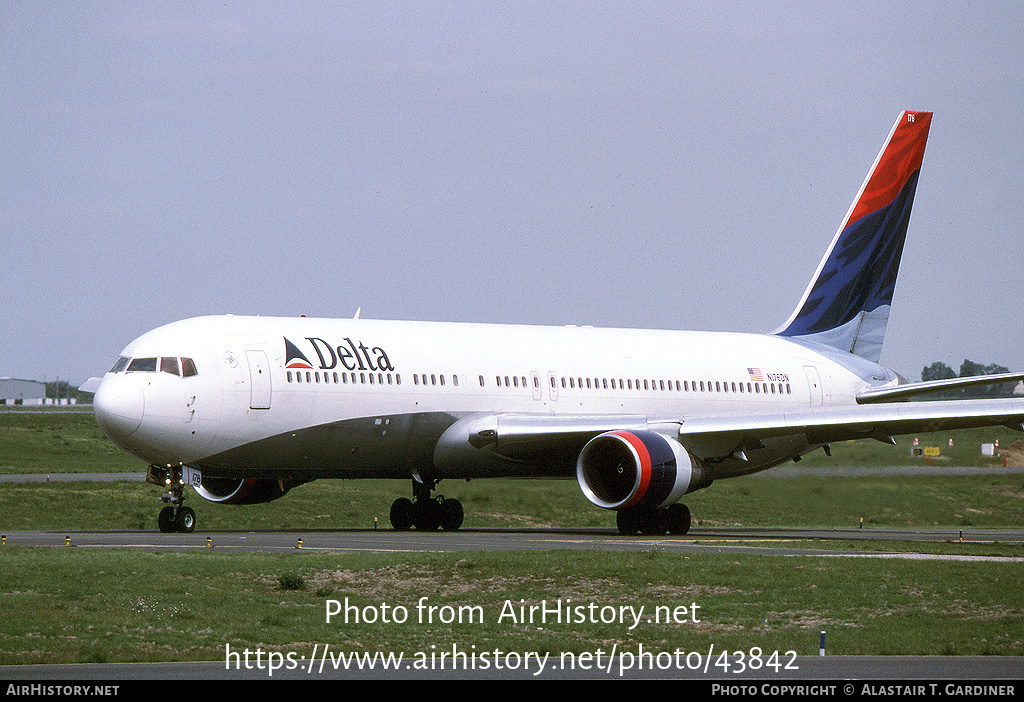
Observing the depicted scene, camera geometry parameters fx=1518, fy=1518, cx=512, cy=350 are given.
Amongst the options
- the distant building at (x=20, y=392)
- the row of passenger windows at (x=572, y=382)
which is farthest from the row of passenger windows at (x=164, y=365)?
the distant building at (x=20, y=392)

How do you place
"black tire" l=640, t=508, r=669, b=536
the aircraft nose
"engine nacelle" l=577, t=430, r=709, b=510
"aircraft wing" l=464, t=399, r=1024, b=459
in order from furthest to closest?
"black tire" l=640, t=508, r=669, b=536 < "aircraft wing" l=464, t=399, r=1024, b=459 < "engine nacelle" l=577, t=430, r=709, b=510 < the aircraft nose

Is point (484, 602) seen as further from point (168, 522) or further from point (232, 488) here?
point (232, 488)

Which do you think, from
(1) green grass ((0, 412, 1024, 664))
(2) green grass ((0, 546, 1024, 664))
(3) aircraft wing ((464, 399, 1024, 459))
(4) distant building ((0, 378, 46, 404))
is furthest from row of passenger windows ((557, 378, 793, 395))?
(4) distant building ((0, 378, 46, 404))

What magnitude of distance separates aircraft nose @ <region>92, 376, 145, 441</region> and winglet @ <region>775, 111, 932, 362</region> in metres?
20.5

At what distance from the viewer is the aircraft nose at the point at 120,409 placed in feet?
96.5

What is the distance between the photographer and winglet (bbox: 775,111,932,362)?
4366 cm

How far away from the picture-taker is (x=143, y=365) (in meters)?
30.2

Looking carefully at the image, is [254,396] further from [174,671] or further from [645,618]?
[174,671]

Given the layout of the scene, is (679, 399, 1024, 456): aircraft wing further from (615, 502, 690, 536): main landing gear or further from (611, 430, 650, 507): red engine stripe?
(611, 430, 650, 507): red engine stripe

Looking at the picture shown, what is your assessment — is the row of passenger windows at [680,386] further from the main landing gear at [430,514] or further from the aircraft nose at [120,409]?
the aircraft nose at [120,409]

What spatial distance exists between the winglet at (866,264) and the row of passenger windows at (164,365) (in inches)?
761

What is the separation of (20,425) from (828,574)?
67.5 metres

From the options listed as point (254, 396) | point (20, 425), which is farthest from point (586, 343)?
point (20, 425)

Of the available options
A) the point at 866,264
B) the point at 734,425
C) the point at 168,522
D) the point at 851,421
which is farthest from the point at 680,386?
the point at 168,522
